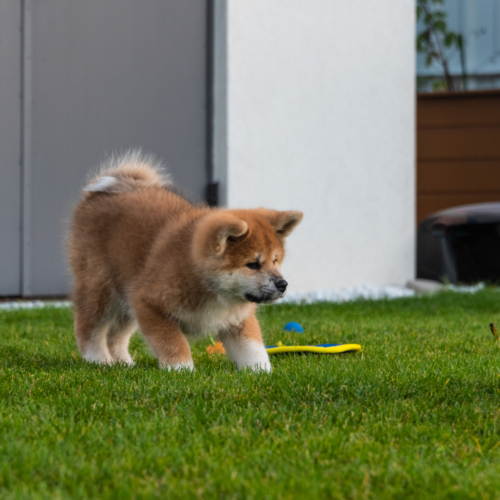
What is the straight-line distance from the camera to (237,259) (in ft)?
10.7

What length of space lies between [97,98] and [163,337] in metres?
4.30

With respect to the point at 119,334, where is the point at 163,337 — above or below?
above

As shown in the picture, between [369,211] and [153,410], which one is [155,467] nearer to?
[153,410]

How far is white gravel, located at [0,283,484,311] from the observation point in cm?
652

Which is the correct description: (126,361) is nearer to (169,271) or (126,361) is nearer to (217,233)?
(169,271)

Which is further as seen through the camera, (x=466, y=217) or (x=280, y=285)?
(x=466, y=217)

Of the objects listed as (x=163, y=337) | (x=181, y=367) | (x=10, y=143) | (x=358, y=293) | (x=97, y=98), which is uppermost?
(x=97, y=98)

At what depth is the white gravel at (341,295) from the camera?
652 cm

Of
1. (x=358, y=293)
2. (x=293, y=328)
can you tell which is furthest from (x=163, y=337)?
(x=358, y=293)

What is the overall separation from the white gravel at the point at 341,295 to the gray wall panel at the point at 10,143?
41cm

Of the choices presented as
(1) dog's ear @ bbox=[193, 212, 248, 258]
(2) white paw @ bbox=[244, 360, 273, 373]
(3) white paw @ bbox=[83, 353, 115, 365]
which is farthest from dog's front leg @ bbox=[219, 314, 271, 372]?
(3) white paw @ bbox=[83, 353, 115, 365]

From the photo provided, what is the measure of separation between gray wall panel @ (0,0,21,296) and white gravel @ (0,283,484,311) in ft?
1.34

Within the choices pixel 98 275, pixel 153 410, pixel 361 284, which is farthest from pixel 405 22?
pixel 153 410

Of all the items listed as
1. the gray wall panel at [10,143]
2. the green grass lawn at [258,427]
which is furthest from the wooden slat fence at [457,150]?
the green grass lawn at [258,427]
